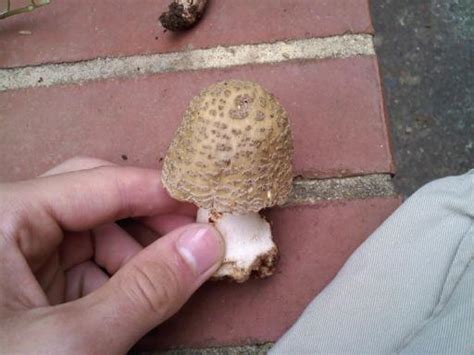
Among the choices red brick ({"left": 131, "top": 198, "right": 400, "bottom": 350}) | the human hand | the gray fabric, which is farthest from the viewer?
red brick ({"left": 131, "top": 198, "right": 400, "bottom": 350})

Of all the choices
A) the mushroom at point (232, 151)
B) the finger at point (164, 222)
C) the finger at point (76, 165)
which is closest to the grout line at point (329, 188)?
the mushroom at point (232, 151)

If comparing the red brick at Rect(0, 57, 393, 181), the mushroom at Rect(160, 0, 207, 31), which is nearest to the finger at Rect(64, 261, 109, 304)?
the red brick at Rect(0, 57, 393, 181)

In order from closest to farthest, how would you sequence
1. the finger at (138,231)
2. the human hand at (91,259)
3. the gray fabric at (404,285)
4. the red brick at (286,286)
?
the human hand at (91,259) → the gray fabric at (404,285) → the red brick at (286,286) → the finger at (138,231)

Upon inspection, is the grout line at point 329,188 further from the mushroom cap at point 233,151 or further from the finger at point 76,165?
the finger at point 76,165

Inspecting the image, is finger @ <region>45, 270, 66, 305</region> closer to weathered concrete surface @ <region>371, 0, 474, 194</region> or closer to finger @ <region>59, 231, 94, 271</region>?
finger @ <region>59, 231, 94, 271</region>

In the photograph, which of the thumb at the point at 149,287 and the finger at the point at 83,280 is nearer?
the thumb at the point at 149,287

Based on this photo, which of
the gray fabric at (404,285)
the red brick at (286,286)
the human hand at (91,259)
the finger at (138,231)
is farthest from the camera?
the finger at (138,231)

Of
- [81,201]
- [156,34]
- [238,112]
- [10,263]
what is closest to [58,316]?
[10,263]
